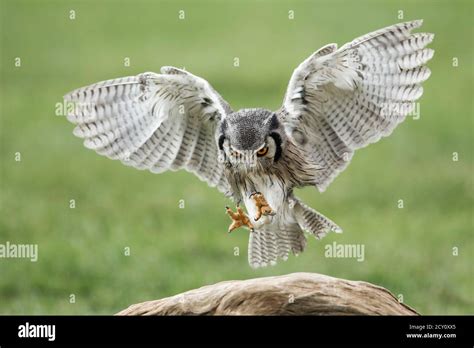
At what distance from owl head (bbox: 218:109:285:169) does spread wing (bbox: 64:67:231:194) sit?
447 mm

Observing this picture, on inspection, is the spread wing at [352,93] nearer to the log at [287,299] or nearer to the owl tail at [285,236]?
the owl tail at [285,236]

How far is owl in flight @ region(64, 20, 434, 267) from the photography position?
899 centimetres

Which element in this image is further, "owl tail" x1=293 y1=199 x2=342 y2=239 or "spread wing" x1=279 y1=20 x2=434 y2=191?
"owl tail" x1=293 y1=199 x2=342 y2=239

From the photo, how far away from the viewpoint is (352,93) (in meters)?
9.44

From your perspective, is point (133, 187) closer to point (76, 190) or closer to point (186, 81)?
point (76, 190)

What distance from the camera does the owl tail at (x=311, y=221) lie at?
31.1 feet

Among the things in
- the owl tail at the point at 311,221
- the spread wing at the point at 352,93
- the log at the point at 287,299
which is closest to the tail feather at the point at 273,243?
the owl tail at the point at 311,221

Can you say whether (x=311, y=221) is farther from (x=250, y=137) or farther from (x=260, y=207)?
(x=250, y=137)

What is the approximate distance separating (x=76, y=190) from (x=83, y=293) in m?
4.23

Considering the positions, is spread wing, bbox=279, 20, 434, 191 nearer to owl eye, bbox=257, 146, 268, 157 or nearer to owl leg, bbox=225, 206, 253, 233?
owl eye, bbox=257, 146, 268, 157

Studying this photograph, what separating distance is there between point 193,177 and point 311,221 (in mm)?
8966

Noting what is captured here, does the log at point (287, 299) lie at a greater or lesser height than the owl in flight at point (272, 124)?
lesser

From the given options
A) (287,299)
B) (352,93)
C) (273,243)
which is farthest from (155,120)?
(287,299)

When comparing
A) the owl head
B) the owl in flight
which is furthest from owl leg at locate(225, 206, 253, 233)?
the owl head
